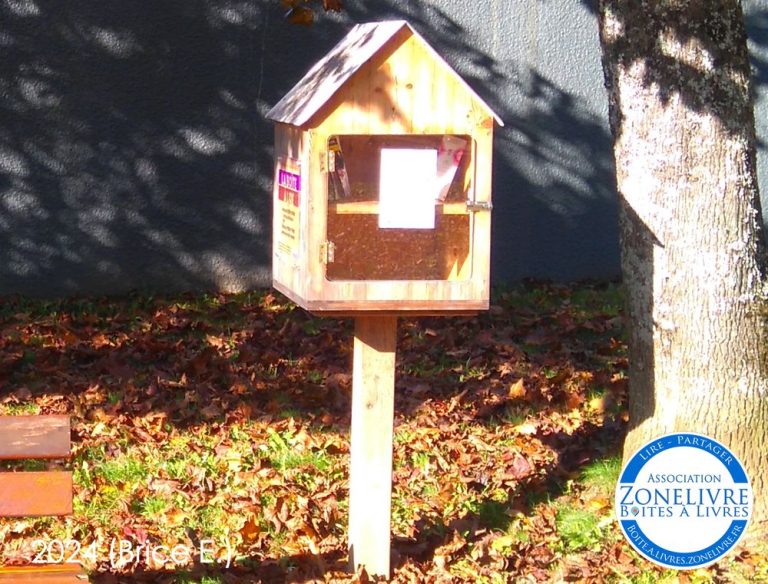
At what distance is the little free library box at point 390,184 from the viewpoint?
3742mm

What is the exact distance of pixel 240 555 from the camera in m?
4.54

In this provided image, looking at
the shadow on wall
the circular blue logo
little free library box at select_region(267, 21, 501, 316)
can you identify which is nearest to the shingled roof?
little free library box at select_region(267, 21, 501, 316)

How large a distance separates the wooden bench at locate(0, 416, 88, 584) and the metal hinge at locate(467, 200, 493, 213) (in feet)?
4.74

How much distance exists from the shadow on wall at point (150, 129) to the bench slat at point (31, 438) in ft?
15.3

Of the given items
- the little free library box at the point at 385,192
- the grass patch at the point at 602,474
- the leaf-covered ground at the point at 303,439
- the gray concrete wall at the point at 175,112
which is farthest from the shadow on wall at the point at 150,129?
the little free library box at the point at 385,192

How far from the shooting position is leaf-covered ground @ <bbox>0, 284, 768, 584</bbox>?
455 centimetres

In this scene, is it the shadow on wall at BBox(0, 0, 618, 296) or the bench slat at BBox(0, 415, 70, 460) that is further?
the shadow on wall at BBox(0, 0, 618, 296)

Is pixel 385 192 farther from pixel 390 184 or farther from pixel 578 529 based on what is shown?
pixel 578 529

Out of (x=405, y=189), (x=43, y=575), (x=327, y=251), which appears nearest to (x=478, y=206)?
(x=405, y=189)

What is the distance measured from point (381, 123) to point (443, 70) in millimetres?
263

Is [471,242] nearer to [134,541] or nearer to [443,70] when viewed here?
[443,70]

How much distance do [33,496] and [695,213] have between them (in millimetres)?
2560

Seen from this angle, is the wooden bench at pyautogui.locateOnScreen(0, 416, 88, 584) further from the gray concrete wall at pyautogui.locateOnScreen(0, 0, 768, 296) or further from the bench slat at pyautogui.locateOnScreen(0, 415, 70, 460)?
the gray concrete wall at pyautogui.locateOnScreen(0, 0, 768, 296)

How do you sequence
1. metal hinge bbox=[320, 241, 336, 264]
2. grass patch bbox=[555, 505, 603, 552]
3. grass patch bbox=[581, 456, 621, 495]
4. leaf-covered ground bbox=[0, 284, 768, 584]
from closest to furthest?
1. metal hinge bbox=[320, 241, 336, 264]
2. leaf-covered ground bbox=[0, 284, 768, 584]
3. grass patch bbox=[555, 505, 603, 552]
4. grass patch bbox=[581, 456, 621, 495]
